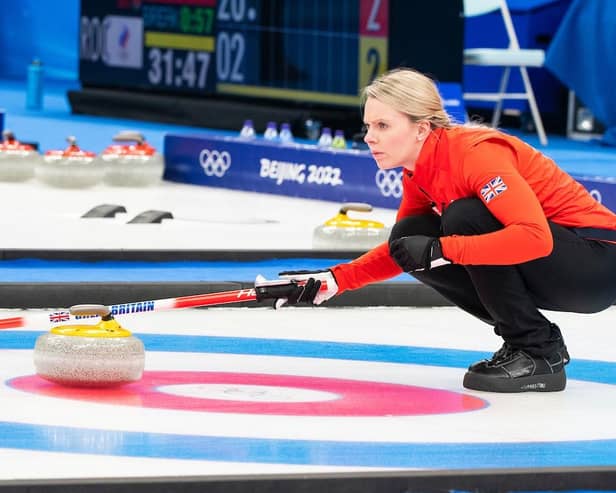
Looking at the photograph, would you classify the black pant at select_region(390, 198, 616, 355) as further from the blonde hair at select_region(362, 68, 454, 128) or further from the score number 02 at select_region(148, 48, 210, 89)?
the score number 02 at select_region(148, 48, 210, 89)

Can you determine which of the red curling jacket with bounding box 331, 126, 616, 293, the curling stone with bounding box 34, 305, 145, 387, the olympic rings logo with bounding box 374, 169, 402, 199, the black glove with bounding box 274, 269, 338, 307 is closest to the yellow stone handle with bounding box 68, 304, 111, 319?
the curling stone with bounding box 34, 305, 145, 387

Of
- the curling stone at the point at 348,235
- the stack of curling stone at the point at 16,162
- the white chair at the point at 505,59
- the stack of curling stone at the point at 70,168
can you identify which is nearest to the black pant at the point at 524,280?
the curling stone at the point at 348,235

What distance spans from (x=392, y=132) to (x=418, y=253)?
0.93ft

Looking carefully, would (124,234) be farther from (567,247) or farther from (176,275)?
(567,247)

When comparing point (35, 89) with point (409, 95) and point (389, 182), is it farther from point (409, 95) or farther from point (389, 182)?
point (409, 95)

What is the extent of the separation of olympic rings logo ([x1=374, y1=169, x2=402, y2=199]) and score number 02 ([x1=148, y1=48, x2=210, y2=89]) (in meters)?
5.32

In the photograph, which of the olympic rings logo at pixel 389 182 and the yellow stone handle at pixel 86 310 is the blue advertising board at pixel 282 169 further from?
the yellow stone handle at pixel 86 310

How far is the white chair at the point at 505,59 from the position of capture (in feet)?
37.2

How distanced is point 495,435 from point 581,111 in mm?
9899

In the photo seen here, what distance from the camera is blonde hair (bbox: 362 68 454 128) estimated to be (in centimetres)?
351

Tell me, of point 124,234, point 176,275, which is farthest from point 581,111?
point 176,275

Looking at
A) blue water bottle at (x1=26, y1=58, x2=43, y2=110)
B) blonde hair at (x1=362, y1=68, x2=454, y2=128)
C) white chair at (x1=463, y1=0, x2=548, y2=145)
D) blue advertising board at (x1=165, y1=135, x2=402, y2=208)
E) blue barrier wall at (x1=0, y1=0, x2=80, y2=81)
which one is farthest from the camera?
→ blue barrier wall at (x1=0, y1=0, x2=80, y2=81)

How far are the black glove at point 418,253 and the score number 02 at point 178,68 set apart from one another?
984cm

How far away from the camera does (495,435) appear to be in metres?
3.15
